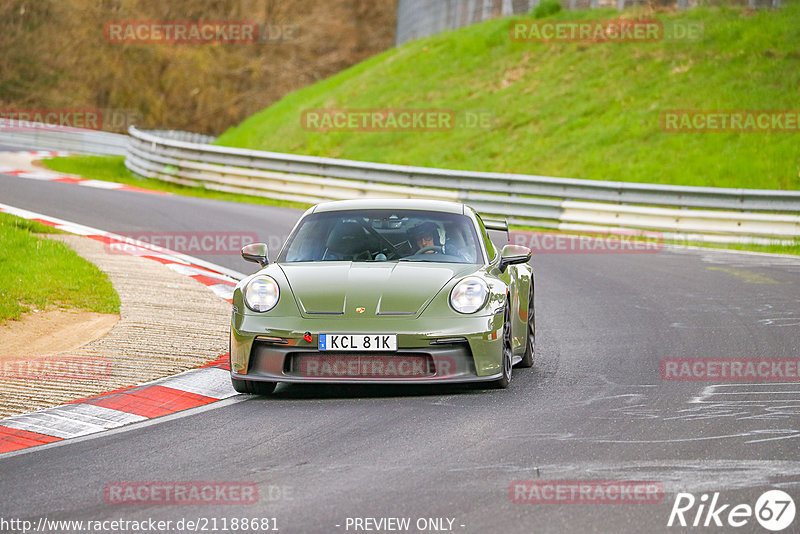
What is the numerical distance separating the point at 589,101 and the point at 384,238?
20.1 metres

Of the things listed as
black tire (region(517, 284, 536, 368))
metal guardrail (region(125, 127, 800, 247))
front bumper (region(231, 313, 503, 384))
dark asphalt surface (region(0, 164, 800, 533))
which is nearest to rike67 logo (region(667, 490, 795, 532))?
dark asphalt surface (region(0, 164, 800, 533))

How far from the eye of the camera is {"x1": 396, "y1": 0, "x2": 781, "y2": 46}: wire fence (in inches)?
1216

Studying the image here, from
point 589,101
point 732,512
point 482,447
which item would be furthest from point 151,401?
point 589,101

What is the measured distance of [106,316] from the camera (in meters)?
10.8

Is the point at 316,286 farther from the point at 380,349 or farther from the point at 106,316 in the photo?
the point at 106,316

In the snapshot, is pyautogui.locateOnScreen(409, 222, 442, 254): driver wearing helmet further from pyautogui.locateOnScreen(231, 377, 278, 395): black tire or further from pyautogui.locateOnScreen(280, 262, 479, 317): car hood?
pyautogui.locateOnScreen(231, 377, 278, 395): black tire

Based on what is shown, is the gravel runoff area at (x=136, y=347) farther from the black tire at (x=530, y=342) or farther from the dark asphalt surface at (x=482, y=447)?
the black tire at (x=530, y=342)

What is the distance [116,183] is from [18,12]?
27.1 meters

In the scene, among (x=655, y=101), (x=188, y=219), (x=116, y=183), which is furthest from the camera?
(x=655, y=101)

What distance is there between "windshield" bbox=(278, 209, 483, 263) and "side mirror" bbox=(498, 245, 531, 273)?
163mm

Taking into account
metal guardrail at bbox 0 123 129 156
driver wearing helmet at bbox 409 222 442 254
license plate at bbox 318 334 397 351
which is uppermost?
metal guardrail at bbox 0 123 129 156

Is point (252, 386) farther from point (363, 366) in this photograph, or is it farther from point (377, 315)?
point (377, 315)

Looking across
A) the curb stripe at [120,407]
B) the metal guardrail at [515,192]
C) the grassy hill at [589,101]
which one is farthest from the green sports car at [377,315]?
the grassy hill at [589,101]

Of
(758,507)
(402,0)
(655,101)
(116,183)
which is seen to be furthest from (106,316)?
(402,0)
